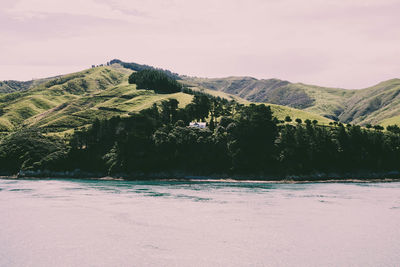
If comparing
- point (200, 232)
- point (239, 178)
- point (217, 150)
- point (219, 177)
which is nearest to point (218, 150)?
point (217, 150)

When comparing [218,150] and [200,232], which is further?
[218,150]

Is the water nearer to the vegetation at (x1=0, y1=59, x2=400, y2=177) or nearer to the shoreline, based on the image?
the shoreline

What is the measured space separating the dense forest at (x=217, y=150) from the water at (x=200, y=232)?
78438mm

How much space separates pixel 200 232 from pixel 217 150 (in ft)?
394

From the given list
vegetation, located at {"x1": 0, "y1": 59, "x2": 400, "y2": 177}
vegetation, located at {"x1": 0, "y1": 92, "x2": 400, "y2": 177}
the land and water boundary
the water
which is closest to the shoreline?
the land and water boundary

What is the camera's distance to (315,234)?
53.8 meters

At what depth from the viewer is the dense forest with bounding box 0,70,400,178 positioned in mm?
165625

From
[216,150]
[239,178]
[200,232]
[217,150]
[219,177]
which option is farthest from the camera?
[216,150]

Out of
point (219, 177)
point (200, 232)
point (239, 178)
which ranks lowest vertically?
point (219, 177)

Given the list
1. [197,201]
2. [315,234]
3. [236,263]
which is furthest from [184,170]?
[236,263]

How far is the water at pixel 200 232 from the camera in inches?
1633

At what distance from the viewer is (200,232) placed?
54562 millimetres

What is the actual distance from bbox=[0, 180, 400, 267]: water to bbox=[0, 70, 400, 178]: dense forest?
257 feet

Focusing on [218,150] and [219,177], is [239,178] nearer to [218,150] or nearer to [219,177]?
[219,177]
